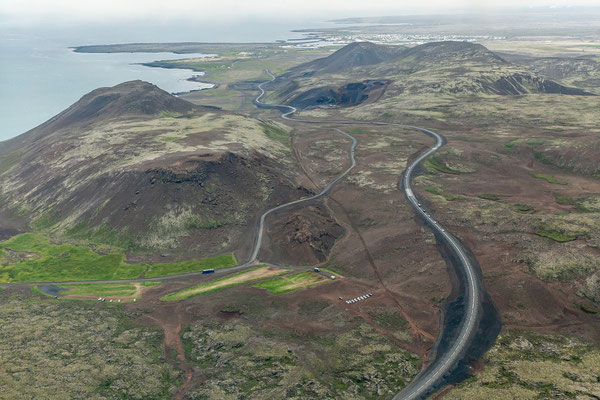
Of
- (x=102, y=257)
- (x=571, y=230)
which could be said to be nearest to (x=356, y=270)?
(x=571, y=230)

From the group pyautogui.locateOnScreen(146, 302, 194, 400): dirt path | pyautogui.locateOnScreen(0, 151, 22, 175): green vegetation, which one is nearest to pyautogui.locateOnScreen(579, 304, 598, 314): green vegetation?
pyautogui.locateOnScreen(146, 302, 194, 400): dirt path

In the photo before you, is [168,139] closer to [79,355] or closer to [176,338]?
[176,338]

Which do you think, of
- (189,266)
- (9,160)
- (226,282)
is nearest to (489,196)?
(226,282)

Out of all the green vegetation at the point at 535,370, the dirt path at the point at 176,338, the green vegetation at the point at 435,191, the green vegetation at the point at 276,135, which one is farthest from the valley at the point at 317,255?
the green vegetation at the point at 276,135

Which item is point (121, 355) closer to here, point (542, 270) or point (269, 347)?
point (269, 347)

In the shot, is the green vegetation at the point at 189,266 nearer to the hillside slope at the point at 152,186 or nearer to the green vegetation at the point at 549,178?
the hillside slope at the point at 152,186
